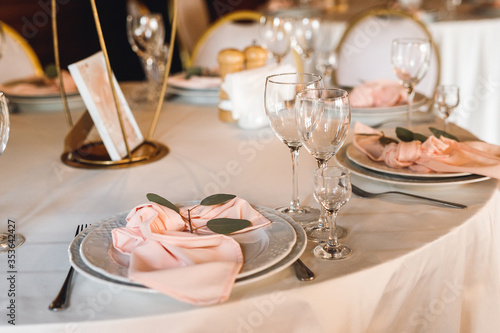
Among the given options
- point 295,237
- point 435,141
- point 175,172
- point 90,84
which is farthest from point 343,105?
point 90,84

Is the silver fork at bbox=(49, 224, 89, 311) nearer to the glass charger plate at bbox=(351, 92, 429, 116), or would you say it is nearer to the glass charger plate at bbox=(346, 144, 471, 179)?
the glass charger plate at bbox=(346, 144, 471, 179)

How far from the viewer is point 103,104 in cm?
137

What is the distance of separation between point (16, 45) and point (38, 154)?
1.28 m

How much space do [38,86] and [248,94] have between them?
84 cm

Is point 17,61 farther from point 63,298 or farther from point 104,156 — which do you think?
point 63,298

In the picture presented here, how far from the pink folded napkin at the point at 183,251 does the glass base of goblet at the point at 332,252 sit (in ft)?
0.31

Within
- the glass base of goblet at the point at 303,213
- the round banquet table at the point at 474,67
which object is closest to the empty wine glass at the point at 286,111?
the glass base of goblet at the point at 303,213

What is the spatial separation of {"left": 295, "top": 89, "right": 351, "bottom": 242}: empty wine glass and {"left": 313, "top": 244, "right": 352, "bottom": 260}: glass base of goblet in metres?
0.04

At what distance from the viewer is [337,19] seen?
12.1ft

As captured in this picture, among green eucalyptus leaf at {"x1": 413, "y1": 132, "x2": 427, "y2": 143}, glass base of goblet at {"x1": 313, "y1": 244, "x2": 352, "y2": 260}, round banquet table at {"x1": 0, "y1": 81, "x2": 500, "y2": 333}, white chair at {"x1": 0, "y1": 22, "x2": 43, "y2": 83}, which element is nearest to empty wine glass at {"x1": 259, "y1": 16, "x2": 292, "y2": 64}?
round banquet table at {"x1": 0, "y1": 81, "x2": 500, "y2": 333}

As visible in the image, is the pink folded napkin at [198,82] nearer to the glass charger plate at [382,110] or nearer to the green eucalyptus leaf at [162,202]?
the glass charger plate at [382,110]

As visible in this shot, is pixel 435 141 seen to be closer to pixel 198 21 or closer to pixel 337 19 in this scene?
pixel 337 19

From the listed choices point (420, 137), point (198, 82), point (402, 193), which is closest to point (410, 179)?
point (402, 193)

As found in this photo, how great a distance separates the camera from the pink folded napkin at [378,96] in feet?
5.48
